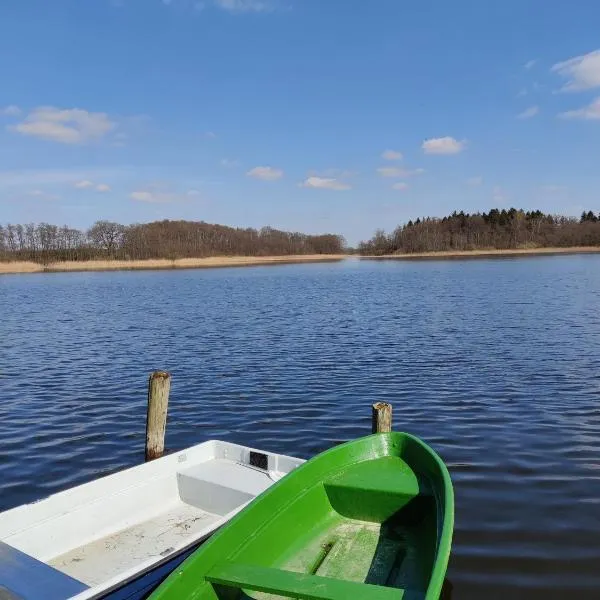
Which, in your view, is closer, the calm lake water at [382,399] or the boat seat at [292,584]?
the boat seat at [292,584]

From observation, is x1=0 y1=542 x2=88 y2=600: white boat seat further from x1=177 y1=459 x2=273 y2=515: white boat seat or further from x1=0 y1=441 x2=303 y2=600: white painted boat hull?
x1=177 y1=459 x2=273 y2=515: white boat seat

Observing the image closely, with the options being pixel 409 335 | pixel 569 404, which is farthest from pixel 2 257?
pixel 569 404

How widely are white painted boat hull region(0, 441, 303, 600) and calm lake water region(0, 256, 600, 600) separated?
2.51 metres

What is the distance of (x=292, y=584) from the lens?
4.46 meters

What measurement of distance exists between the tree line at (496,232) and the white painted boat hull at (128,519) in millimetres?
146508

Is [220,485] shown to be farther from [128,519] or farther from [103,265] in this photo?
[103,265]

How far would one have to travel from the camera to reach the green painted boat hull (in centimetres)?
448

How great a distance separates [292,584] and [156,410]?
5.71 m

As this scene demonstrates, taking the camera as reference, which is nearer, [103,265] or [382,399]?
[382,399]

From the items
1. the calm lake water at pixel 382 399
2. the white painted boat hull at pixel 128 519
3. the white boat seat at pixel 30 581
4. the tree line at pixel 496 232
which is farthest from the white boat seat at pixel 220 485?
the tree line at pixel 496 232

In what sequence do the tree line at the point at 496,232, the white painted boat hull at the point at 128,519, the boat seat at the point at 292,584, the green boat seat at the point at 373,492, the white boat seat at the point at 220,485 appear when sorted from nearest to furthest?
the boat seat at the point at 292,584 < the white painted boat hull at the point at 128,519 < the green boat seat at the point at 373,492 < the white boat seat at the point at 220,485 < the tree line at the point at 496,232

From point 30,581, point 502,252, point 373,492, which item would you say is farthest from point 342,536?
point 502,252

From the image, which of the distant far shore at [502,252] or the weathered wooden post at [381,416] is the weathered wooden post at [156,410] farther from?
the distant far shore at [502,252]

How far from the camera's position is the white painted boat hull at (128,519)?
16.8 feet
